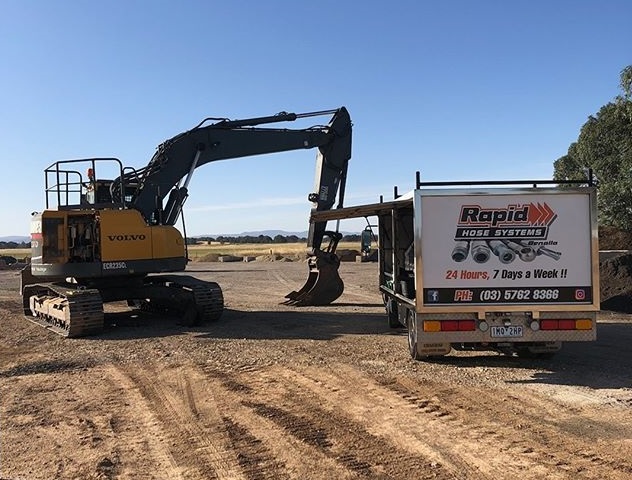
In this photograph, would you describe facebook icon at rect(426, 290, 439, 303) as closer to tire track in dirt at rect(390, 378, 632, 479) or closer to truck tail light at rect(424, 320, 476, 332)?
truck tail light at rect(424, 320, 476, 332)

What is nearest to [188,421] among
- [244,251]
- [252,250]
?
[244,251]

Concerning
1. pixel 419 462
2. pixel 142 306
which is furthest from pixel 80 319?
pixel 419 462

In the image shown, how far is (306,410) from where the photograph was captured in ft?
22.8

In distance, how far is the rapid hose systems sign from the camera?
839cm

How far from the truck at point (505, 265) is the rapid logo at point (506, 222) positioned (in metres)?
0.01

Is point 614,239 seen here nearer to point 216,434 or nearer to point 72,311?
point 72,311

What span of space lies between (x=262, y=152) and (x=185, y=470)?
1241 cm

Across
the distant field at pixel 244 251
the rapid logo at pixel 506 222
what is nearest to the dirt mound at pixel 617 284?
the rapid logo at pixel 506 222

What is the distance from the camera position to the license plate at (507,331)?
8.46m

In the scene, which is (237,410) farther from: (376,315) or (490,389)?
(376,315)

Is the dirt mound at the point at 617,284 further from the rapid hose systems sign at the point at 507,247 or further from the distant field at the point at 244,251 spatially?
the distant field at the point at 244,251

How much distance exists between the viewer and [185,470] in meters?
5.20

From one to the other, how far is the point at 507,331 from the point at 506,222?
155cm

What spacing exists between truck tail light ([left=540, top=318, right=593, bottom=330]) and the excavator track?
8.98 meters
